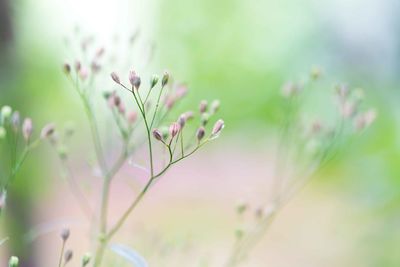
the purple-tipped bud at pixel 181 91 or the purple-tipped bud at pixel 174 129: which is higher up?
the purple-tipped bud at pixel 181 91

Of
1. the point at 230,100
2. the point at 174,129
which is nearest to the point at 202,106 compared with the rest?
the point at 174,129

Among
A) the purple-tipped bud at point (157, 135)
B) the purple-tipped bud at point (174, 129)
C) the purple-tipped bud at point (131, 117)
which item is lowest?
the purple-tipped bud at point (157, 135)

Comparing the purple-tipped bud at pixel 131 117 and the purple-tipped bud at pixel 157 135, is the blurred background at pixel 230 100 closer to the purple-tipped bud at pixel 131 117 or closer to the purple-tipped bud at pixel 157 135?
the purple-tipped bud at pixel 131 117

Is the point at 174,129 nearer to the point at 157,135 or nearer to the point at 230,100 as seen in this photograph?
the point at 157,135

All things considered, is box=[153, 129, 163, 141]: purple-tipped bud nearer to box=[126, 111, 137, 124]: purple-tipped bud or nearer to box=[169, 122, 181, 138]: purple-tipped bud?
box=[169, 122, 181, 138]: purple-tipped bud

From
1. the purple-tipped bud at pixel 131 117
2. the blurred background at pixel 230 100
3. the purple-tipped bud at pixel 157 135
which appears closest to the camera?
the purple-tipped bud at pixel 157 135

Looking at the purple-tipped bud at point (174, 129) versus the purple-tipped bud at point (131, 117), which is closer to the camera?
the purple-tipped bud at point (174, 129)

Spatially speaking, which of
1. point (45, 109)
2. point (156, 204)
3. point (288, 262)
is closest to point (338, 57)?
point (288, 262)

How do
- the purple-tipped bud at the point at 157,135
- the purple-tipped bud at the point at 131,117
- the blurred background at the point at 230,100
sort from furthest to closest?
1. the blurred background at the point at 230,100
2. the purple-tipped bud at the point at 131,117
3. the purple-tipped bud at the point at 157,135

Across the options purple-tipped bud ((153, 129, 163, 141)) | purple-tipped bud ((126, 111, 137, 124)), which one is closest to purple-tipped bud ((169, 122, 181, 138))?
purple-tipped bud ((153, 129, 163, 141))

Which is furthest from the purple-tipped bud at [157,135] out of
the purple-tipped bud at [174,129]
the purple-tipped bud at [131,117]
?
the purple-tipped bud at [131,117]
